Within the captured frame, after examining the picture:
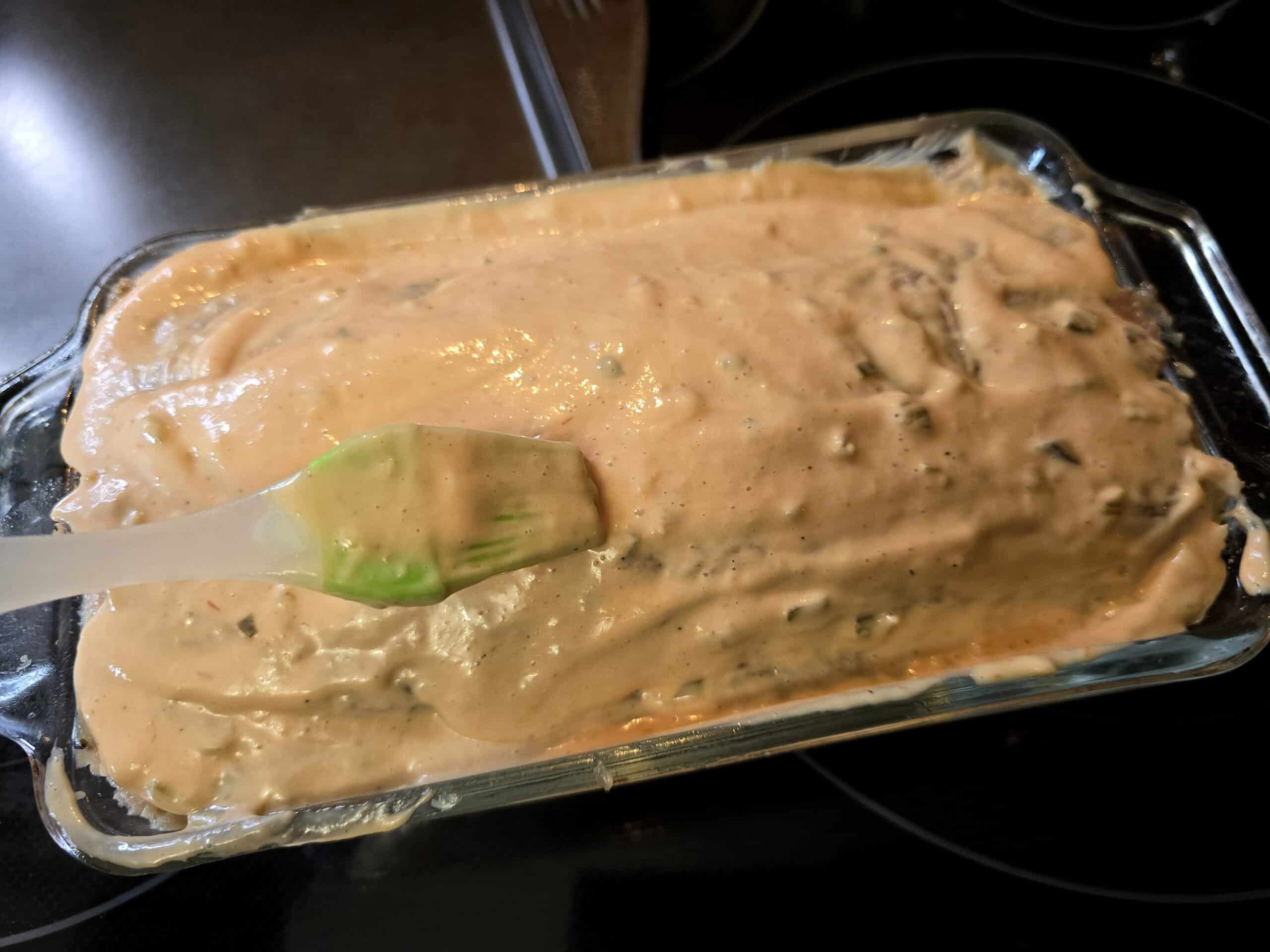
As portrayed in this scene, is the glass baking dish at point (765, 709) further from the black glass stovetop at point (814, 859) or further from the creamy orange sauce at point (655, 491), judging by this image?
the black glass stovetop at point (814, 859)

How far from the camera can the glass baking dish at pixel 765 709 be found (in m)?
1.15

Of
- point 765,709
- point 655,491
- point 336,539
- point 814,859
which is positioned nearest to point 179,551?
point 336,539

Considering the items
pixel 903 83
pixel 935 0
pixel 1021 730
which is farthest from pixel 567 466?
pixel 935 0

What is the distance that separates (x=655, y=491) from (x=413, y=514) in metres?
0.35

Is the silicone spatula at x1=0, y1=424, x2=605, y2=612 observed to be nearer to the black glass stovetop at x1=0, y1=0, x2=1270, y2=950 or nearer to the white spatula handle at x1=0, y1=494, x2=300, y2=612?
the white spatula handle at x1=0, y1=494, x2=300, y2=612

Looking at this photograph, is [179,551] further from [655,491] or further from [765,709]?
[765,709]

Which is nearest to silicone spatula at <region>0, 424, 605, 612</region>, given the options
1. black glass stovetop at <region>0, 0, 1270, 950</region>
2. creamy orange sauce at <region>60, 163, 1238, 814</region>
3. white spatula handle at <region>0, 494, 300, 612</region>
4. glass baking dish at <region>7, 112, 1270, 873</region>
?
white spatula handle at <region>0, 494, 300, 612</region>

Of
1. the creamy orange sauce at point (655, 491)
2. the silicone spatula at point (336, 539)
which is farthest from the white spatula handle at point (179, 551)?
the creamy orange sauce at point (655, 491)

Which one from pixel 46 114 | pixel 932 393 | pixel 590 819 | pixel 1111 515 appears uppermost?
pixel 46 114

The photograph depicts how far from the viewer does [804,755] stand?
4.79 ft

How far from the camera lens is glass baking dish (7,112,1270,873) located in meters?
1.15

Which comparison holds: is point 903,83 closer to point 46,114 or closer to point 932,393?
point 932,393

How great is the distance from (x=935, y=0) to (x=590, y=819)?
2.19 meters

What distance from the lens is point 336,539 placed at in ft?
3.45
